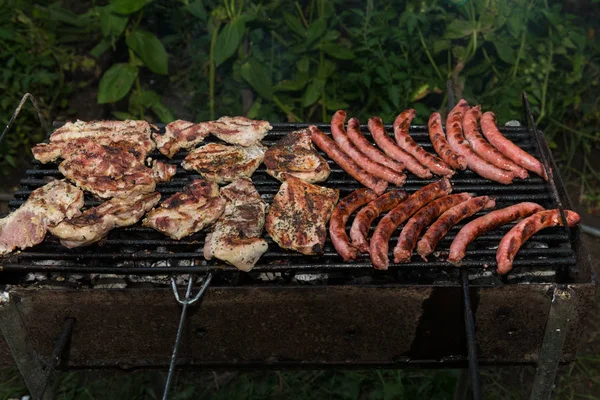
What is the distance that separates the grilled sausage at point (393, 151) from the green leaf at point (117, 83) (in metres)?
2.67

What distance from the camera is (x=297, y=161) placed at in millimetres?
3693

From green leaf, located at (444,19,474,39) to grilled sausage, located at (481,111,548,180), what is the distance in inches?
81.0

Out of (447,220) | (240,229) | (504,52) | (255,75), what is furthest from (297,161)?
(504,52)

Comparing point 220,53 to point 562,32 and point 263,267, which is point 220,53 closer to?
point 263,267

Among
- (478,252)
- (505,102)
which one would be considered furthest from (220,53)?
(478,252)

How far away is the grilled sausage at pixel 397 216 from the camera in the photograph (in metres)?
3.06

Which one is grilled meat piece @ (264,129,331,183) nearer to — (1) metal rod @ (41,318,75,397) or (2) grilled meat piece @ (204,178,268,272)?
(2) grilled meat piece @ (204,178,268,272)

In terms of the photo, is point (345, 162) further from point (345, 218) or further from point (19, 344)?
point (19, 344)

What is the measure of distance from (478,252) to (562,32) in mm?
3768

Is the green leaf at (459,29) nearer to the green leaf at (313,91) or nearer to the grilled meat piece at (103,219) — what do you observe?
the green leaf at (313,91)

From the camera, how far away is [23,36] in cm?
658

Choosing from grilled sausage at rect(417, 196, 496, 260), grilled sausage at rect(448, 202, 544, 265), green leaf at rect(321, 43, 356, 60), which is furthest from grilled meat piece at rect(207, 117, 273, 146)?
green leaf at rect(321, 43, 356, 60)

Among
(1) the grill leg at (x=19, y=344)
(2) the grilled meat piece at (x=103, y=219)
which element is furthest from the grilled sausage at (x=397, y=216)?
(1) the grill leg at (x=19, y=344)

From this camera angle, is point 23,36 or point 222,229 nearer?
point 222,229
